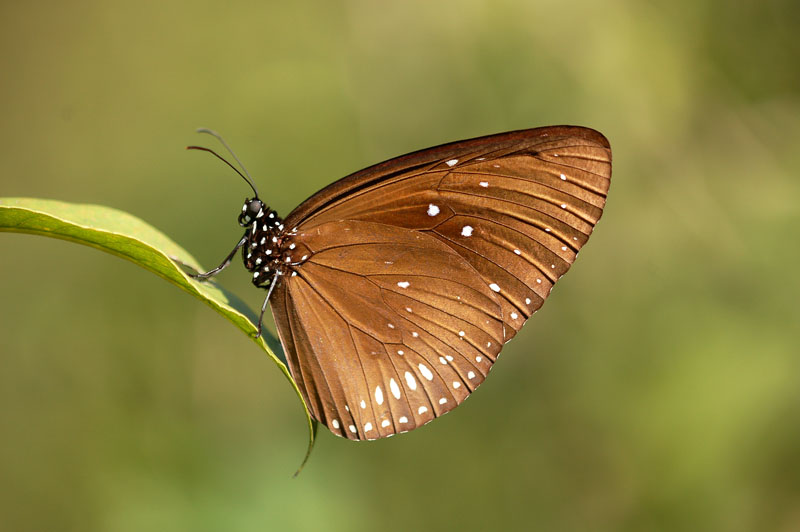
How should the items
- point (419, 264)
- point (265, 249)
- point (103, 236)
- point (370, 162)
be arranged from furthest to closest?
1. point (370, 162)
2. point (419, 264)
3. point (265, 249)
4. point (103, 236)

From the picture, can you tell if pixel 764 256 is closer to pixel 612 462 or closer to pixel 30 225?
pixel 612 462

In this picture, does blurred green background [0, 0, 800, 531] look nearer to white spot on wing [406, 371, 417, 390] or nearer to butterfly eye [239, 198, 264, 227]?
white spot on wing [406, 371, 417, 390]

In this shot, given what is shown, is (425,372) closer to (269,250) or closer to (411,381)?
(411,381)

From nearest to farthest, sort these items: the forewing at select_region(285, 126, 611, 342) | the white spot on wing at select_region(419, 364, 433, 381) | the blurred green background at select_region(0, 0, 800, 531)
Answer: the forewing at select_region(285, 126, 611, 342), the white spot on wing at select_region(419, 364, 433, 381), the blurred green background at select_region(0, 0, 800, 531)

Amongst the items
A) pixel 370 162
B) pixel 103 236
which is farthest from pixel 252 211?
pixel 370 162

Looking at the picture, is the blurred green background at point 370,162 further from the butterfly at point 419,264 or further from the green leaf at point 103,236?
the green leaf at point 103,236

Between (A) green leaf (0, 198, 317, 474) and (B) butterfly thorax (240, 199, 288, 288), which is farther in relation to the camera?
(B) butterfly thorax (240, 199, 288, 288)

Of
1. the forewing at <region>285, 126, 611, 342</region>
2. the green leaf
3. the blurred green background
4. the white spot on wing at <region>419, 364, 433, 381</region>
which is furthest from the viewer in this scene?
the blurred green background

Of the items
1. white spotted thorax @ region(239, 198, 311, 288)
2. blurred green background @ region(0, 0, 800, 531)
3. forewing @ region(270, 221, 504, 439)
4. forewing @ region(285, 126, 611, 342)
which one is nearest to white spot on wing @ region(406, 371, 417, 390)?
forewing @ region(270, 221, 504, 439)
